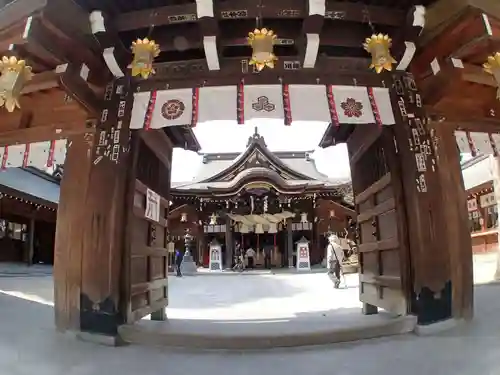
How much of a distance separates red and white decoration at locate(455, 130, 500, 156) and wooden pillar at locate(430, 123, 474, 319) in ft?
2.79

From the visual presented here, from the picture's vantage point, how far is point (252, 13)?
4.97 meters

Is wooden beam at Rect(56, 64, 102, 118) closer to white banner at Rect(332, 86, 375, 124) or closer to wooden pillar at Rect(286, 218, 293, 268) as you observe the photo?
white banner at Rect(332, 86, 375, 124)

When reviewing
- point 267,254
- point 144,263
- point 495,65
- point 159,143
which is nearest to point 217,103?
point 159,143

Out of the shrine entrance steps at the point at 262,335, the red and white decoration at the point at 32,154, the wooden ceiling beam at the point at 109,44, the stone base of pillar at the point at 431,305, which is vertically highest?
the wooden ceiling beam at the point at 109,44

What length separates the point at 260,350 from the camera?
4.79 metres

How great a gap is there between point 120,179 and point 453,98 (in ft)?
16.3

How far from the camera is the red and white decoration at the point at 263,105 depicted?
5.44 metres

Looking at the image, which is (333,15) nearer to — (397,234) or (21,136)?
(397,234)

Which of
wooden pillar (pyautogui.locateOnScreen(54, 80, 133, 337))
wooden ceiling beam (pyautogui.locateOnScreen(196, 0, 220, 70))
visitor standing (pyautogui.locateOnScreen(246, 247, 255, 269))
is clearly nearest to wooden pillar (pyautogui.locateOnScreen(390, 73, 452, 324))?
wooden ceiling beam (pyautogui.locateOnScreen(196, 0, 220, 70))

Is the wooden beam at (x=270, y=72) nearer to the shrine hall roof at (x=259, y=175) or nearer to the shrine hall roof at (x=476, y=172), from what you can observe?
the shrine hall roof at (x=476, y=172)

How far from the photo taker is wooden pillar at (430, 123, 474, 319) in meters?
5.51

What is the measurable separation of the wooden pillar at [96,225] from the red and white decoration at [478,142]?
5.12 meters

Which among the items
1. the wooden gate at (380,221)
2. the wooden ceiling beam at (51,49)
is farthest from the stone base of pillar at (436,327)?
the wooden ceiling beam at (51,49)

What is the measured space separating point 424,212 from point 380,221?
4.35ft
